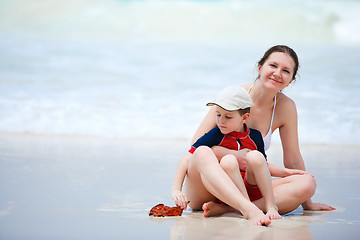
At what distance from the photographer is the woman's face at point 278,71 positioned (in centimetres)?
282

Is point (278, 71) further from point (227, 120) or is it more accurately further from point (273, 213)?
point (273, 213)

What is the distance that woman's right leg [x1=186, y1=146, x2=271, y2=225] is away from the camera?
2.38 meters

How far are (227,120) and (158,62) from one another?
25.1ft

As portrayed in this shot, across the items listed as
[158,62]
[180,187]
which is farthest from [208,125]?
[158,62]

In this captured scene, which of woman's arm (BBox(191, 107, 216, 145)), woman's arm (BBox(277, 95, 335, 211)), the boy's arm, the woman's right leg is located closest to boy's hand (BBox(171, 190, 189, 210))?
the boy's arm

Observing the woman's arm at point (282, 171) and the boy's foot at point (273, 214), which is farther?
the woman's arm at point (282, 171)

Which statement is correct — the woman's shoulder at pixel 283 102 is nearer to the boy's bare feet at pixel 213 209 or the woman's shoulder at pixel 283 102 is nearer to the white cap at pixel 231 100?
the white cap at pixel 231 100

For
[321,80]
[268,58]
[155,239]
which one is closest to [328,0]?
[321,80]

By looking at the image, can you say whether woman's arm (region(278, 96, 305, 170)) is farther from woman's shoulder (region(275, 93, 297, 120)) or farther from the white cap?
the white cap

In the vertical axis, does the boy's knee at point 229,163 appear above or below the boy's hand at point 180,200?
above

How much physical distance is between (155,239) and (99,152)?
2632 mm

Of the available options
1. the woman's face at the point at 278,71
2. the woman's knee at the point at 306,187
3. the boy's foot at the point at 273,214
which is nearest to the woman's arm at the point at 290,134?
the woman's face at the point at 278,71

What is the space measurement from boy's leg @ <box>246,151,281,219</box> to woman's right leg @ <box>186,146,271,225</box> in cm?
13

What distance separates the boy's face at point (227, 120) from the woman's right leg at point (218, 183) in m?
0.14
